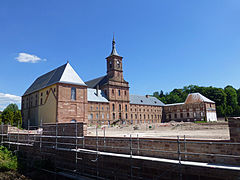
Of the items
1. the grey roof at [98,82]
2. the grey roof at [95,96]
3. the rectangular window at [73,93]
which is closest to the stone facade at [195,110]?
the grey roof at [98,82]

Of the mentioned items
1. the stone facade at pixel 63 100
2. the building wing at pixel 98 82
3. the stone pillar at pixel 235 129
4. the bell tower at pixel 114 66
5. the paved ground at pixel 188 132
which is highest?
the bell tower at pixel 114 66

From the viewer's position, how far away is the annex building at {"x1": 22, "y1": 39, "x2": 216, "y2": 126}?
106 ft

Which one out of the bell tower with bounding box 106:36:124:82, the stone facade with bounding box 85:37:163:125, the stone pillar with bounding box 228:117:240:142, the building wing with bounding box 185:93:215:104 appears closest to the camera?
the stone pillar with bounding box 228:117:240:142

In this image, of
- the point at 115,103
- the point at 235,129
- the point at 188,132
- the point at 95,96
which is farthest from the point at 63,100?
the point at 235,129

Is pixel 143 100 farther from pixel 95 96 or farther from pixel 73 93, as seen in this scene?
pixel 73 93

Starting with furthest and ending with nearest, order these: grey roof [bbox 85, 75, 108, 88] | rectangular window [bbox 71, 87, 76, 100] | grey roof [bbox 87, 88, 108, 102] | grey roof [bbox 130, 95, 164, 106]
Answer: grey roof [bbox 130, 95, 164, 106]
grey roof [bbox 85, 75, 108, 88]
grey roof [bbox 87, 88, 108, 102]
rectangular window [bbox 71, 87, 76, 100]

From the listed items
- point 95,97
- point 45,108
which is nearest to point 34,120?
point 45,108

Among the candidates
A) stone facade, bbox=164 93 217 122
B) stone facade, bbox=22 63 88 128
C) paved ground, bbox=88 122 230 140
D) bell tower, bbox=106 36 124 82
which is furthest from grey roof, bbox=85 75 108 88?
stone facade, bbox=164 93 217 122

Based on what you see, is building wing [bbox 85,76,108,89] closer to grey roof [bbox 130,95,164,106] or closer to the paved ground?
grey roof [bbox 130,95,164,106]

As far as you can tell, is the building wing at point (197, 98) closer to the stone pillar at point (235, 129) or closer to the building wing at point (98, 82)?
the building wing at point (98, 82)

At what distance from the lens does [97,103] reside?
52.9 metres

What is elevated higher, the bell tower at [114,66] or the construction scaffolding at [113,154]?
the bell tower at [114,66]

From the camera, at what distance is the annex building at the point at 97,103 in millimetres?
32344

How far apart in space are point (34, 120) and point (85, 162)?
29708 mm
